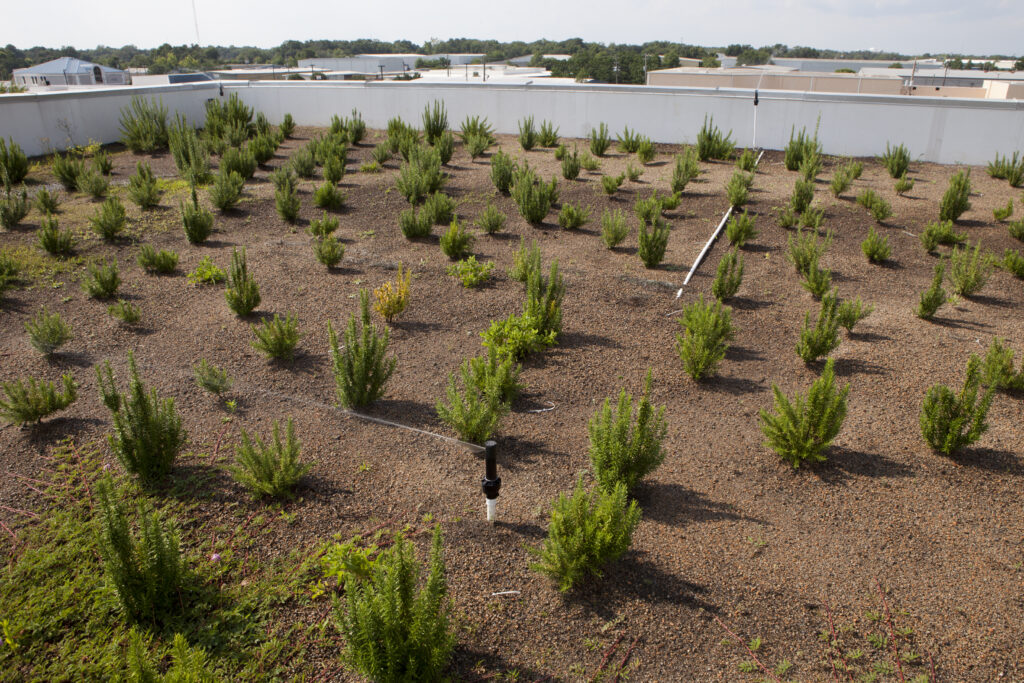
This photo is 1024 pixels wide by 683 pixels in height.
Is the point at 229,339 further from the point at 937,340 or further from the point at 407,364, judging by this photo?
the point at 937,340

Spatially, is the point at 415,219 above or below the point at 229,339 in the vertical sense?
above

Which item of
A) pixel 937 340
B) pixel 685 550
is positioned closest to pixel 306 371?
pixel 685 550

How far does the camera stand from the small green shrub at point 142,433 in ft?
11.9

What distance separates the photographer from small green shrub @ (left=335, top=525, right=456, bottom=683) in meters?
2.35

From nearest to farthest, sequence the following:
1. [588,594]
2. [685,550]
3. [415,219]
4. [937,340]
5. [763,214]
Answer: [588,594], [685,550], [937,340], [415,219], [763,214]

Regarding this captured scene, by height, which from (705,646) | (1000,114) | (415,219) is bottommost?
(705,646)

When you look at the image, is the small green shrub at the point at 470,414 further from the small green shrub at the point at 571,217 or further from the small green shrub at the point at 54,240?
the small green shrub at the point at 54,240

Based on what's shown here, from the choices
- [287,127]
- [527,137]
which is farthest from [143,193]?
[527,137]

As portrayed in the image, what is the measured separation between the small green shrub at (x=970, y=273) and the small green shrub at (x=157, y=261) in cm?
767

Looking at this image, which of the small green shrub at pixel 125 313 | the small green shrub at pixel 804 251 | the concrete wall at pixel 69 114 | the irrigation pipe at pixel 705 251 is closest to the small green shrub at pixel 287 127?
the concrete wall at pixel 69 114

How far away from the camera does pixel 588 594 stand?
3.04 m

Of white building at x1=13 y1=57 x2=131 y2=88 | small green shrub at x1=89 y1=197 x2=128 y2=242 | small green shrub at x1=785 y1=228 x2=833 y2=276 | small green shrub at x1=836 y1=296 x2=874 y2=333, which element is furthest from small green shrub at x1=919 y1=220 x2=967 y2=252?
white building at x1=13 y1=57 x2=131 y2=88

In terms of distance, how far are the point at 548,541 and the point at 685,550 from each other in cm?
73

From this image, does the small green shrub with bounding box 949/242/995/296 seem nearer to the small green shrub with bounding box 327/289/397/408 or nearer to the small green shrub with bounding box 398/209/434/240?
the small green shrub with bounding box 327/289/397/408
